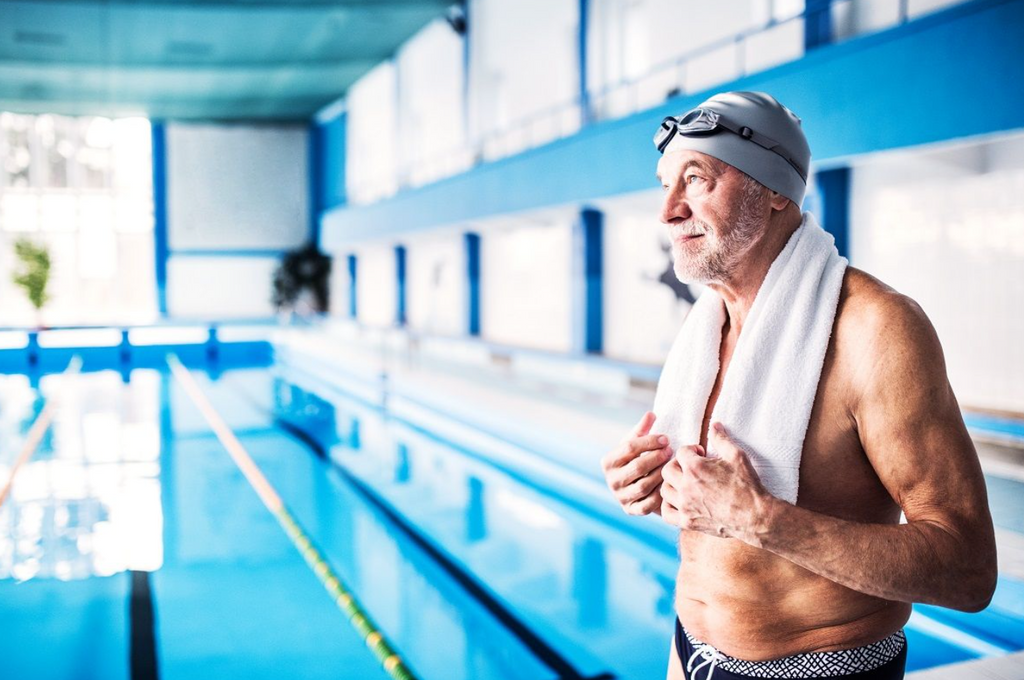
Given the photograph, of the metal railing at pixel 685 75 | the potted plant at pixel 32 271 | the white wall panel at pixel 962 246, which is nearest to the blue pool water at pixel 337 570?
the white wall panel at pixel 962 246

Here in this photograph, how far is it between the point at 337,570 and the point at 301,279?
20493 mm

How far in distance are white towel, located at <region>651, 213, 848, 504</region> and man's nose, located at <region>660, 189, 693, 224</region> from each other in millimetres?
137

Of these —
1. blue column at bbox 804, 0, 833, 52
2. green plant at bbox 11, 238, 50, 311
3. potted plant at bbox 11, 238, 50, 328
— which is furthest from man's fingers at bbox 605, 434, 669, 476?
green plant at bbox 11, 238, 50, 311

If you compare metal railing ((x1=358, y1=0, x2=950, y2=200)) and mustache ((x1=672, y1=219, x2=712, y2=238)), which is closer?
mustache ((x1=672, y1=219, x2=712, y2=238))

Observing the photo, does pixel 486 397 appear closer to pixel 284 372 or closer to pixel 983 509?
pixel 284 372

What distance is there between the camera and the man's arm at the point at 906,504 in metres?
0.93

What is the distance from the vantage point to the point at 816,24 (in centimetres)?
732

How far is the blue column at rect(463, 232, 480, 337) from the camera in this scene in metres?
15.3

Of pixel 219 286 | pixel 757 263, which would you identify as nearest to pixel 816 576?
pixel 757 263

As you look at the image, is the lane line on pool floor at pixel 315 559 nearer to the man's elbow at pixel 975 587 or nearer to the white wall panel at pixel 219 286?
the man's elbow at pixel 975 587

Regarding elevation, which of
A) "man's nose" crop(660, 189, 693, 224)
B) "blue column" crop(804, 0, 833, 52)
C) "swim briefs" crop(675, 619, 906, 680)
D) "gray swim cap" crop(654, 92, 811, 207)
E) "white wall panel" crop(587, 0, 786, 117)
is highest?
"white wall panel" crop(587, 0, 786, 117)

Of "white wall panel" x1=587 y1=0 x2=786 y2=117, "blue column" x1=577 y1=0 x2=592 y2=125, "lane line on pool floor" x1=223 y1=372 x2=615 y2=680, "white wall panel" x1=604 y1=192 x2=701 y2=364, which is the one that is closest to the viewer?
"lane line on pool floor" x1=223 y1=372 x2=615 y2=680

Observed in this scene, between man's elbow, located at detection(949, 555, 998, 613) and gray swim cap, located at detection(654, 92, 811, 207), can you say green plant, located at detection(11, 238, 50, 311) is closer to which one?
gray swim cap, located at detection(654, 92, 811, 207)

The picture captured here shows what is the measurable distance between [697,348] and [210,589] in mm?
4137
